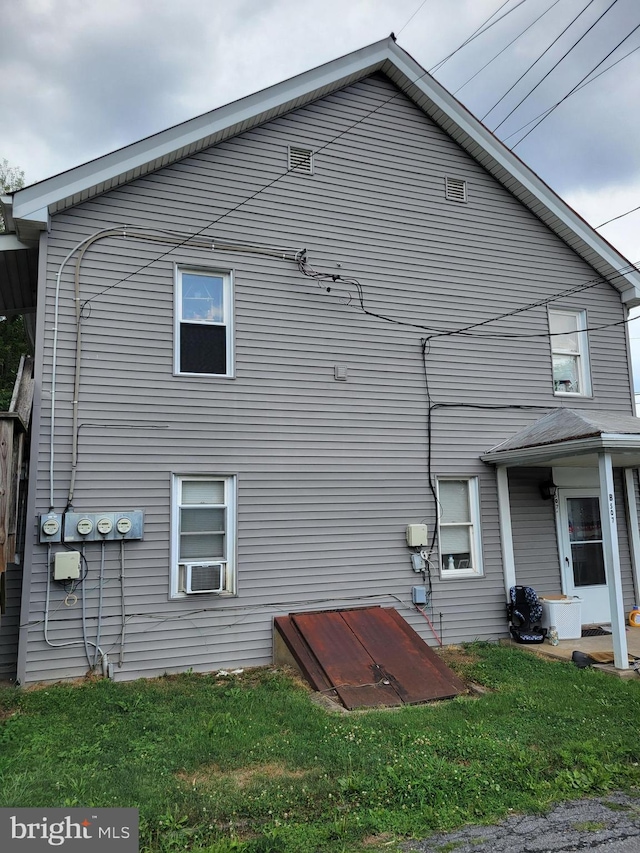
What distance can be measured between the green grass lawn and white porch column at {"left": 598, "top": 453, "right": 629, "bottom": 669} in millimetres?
527

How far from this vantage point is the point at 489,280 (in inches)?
386

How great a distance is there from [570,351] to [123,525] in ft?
24.8

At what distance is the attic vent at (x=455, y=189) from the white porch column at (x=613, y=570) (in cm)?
472

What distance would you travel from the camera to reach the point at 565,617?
8.56m

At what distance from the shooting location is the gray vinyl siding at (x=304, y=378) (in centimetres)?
723

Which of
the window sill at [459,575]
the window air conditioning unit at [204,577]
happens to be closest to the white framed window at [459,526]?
the window sill at [459,575]

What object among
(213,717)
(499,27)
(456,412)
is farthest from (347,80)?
(213,717)

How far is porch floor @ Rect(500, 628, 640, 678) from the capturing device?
7.61 metres

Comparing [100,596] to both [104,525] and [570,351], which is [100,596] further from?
[570,351]

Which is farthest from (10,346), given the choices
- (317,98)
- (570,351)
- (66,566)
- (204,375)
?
(570,351)

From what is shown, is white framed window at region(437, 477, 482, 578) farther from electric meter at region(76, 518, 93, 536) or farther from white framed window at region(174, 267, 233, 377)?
electric meter at region(76, 518, 93, 536)

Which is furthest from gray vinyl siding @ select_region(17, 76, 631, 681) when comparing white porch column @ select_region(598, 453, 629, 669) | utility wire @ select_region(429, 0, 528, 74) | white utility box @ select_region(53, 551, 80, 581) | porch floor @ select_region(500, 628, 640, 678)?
white porch column @ select_region(598, 453, 629, 669)

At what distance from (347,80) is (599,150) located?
4608 mm

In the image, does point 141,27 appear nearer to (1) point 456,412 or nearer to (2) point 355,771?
(1) point 456,412
